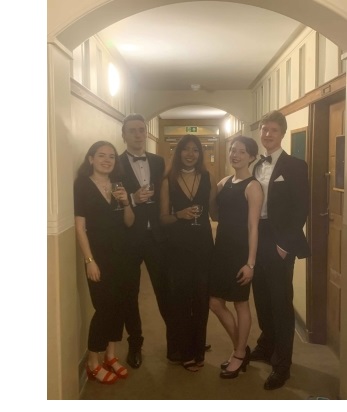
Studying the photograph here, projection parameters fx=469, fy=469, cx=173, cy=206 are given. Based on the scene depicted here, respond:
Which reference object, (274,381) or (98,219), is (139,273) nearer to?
(98,219)

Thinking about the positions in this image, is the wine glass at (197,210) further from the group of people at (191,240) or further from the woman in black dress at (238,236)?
the woman in black dress at (238,236)

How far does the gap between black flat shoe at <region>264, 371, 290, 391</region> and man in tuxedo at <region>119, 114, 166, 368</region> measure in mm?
728

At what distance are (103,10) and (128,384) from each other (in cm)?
201

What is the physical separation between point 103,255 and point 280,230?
1.00 meters

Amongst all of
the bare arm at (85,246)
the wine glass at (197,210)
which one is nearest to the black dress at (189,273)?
the wine glass at (197,210)

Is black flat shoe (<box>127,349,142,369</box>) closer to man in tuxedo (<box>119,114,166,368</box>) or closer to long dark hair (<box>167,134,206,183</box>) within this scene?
man in tuxedo (<box>119,114,166,368</box>)

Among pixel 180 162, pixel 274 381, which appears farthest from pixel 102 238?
pixel 274 381

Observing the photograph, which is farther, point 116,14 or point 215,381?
point 215,381

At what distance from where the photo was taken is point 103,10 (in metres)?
2.06

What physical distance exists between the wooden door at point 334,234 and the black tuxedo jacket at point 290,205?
18.4 inches

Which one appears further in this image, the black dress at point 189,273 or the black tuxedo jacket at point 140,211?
the black tuxedo jacket at point 140,211

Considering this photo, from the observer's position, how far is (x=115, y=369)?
281 centimetres

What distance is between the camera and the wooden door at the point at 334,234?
2.99 metres
